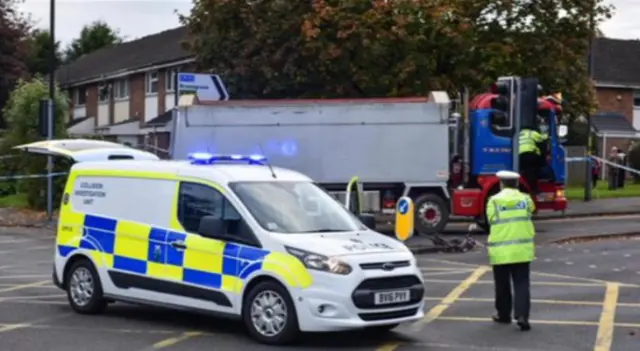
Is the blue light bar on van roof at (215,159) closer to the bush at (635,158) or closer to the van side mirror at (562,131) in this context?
the van side mirror at (562,131)

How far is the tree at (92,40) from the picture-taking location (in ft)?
290

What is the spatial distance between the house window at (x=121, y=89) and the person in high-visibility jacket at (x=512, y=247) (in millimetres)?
45444

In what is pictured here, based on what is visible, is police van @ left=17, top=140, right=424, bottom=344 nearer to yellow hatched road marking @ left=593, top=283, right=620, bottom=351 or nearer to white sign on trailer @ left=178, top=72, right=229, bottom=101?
yellow hatched road marking @ left=593, top=283, right=620, bottom=351

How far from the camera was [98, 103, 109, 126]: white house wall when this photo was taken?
57909 millimetres

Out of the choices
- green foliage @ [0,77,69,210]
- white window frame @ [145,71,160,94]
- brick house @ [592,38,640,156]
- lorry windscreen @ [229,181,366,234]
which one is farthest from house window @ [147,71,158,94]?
lorry windscreen @ [229,181,366,234]

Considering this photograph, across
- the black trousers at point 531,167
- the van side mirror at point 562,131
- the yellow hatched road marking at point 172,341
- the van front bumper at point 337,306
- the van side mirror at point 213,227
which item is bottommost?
the yellow hatched road marking at point 172,341

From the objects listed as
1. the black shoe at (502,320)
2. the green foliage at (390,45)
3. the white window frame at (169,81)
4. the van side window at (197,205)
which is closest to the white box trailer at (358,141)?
the green foliage at (390,45)

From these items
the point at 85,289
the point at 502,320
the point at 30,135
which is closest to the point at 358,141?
the point at 85,289

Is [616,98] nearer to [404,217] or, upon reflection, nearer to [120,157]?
[404,217]

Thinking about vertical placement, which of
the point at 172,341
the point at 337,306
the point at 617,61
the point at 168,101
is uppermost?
the point at 617,61

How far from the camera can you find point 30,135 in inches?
1312

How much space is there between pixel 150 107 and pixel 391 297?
43.0 m

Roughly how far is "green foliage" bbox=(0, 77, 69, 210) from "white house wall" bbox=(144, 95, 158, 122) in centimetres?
1631

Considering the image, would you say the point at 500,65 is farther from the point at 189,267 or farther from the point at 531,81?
the point at 189,267
